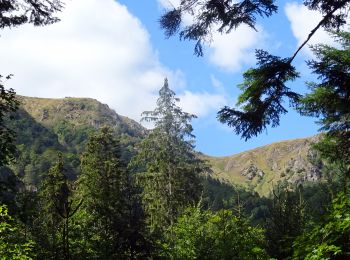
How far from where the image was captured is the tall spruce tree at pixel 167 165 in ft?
111

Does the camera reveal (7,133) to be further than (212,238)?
No

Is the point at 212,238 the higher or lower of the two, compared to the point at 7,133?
lower

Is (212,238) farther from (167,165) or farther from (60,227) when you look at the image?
(167,165)

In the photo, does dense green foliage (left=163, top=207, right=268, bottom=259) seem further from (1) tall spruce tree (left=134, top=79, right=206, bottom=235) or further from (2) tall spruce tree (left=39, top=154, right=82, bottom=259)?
(1) tall spruce tree (left=134, top=79, right=206, bottom=235)

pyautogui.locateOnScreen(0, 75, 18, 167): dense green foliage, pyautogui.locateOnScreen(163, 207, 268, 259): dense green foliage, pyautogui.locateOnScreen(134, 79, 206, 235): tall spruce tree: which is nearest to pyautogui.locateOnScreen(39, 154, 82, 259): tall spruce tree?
pyautogui.locateOnScreen(0, 75, 18, 167): dense green foliage

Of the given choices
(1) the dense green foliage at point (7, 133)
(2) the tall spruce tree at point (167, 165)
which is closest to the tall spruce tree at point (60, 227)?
(1) the dense green foliage at point (7, 133)

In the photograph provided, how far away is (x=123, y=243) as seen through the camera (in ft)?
34.7

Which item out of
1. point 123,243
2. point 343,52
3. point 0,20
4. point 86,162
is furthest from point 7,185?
point 86,162

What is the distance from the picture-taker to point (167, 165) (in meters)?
35.1

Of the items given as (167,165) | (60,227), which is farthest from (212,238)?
(167,165)

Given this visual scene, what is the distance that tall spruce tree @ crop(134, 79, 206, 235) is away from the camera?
33.8 meters

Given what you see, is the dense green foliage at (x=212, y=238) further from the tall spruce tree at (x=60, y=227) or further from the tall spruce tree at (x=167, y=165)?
the tall spruce tree at (x=167, y=165)

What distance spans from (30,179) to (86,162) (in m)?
142

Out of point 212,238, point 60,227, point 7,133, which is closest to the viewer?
point 7,133
